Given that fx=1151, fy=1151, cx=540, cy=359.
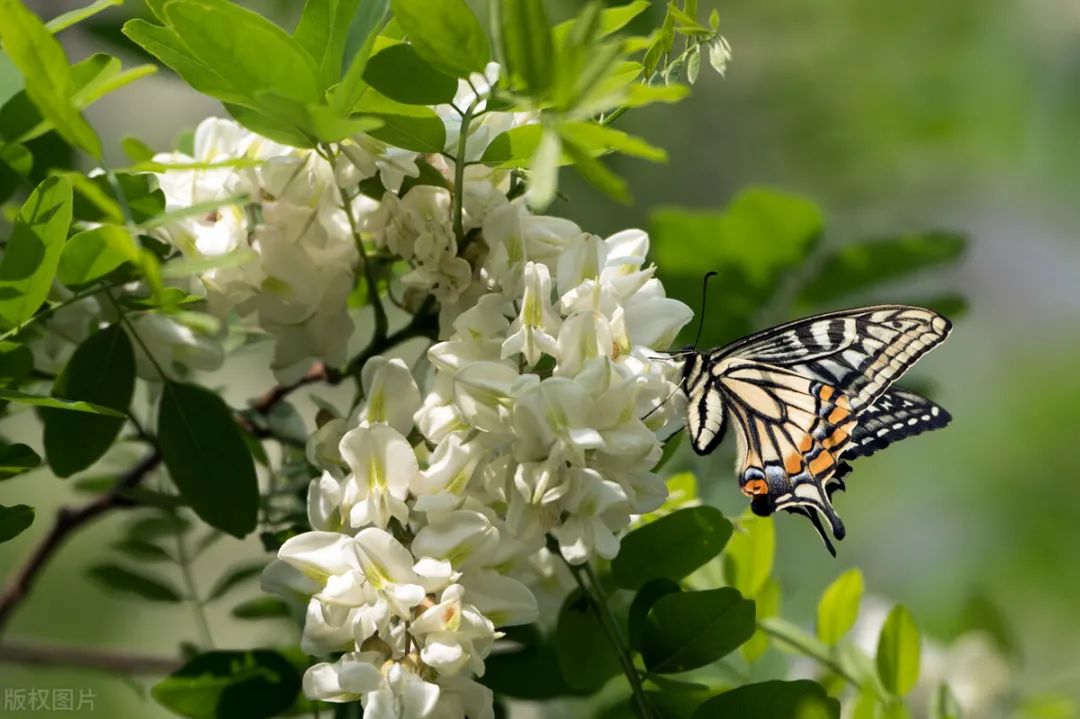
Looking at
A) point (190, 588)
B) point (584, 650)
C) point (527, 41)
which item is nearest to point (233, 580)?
point (190, 588)

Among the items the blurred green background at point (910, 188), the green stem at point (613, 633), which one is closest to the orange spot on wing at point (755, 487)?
the green stem at point (613, 633)

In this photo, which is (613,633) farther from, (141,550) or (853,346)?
(141,550)

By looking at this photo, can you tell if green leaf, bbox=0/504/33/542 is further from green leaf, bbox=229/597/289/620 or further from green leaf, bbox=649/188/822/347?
green leaf, bbox=649/188/822/347

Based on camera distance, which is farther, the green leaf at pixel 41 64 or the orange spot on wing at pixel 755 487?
the orange spot on wing at pixel 755 487

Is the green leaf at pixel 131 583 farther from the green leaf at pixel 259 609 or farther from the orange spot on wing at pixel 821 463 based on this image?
the orange spot on wing at pixel 821 463

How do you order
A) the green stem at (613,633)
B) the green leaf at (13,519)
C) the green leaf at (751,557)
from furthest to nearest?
the green leaf at (751,557), the green stem at (613,633), the green leaf at (13,519)
